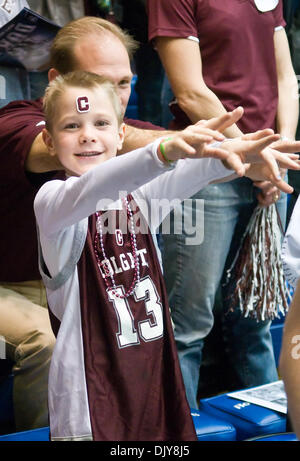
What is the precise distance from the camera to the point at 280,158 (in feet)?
3.83

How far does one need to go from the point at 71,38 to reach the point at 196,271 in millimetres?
732

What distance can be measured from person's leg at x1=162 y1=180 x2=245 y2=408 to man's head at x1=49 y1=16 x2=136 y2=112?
50 centimetres

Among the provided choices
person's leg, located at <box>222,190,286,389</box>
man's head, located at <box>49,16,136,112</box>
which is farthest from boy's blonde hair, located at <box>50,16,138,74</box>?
person's leg, located at <box>222,190,286,389</box>

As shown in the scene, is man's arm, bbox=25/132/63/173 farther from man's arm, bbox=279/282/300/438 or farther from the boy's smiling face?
man's arm, bbox=279/282/300/438

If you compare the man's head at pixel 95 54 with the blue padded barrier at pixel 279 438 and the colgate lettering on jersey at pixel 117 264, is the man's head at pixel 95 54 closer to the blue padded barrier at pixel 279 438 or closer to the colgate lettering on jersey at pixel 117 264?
the colgate lettering on jersey at pixel 117 264

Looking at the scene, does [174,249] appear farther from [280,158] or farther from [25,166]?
[280,158]

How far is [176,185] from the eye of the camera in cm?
137

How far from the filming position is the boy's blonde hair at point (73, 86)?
1423mm

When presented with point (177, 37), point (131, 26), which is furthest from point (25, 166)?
point (131, 26)

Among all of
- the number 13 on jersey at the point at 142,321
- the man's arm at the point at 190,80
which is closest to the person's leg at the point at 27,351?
the number 13 on jersey at the point at 142,321

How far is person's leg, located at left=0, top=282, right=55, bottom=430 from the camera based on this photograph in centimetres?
176

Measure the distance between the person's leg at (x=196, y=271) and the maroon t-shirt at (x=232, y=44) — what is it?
0.24 metres

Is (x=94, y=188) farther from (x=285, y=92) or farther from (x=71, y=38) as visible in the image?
(x=285, y=92)

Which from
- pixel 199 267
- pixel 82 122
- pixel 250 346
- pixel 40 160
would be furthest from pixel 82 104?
pixel 250 346
